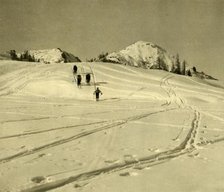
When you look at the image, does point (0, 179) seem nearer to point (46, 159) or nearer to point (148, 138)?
point (46, 159)

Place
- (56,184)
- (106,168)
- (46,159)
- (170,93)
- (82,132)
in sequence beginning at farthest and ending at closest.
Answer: (170,93) < (82,132) < (46,159) < (106,168) < (56,184)

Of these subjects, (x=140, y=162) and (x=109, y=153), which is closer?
(x=140, y=162)

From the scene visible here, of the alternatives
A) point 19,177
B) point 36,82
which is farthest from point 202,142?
point 36,82

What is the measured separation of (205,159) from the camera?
25.9ft

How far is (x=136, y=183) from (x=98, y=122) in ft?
21.9

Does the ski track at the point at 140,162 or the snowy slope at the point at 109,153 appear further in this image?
the snowy slope at the point at 109,153

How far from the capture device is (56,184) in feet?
19.5

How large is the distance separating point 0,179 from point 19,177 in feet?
1.09

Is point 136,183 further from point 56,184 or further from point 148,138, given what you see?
point 148,138

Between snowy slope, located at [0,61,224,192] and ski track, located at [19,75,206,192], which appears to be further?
snowy slope, located at [0,61,224,192]

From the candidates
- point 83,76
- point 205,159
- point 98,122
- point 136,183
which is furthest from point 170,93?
point 136,183

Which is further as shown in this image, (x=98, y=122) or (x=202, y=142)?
(x=98, y=122)

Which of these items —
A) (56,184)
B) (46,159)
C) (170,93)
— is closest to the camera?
(56,184)

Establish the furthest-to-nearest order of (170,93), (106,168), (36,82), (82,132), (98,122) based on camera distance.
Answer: (36,82) → (170,93) → (98,122) → (82,132) → (106,168)
